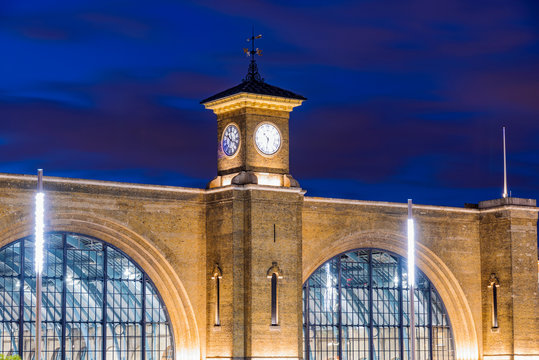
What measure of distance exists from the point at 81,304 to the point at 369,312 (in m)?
16.9

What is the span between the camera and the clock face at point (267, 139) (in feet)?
190

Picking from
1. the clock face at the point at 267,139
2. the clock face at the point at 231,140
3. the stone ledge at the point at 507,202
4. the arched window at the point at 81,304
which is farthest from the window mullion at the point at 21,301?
the stone ledge at the point at 507,202

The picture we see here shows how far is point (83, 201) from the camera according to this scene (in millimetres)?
54812

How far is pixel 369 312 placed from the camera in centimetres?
6444

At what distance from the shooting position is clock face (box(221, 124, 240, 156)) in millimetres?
58281

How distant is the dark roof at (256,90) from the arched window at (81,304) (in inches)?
361

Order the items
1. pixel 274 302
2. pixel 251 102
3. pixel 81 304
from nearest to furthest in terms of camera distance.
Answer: pixel 81 304, pixel 274 302, pixel 251 102

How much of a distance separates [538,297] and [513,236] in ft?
13.1

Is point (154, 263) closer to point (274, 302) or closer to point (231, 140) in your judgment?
point (274, 302)

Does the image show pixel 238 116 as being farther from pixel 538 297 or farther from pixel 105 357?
pixel 538 297

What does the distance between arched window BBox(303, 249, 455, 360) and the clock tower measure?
7.34 metres

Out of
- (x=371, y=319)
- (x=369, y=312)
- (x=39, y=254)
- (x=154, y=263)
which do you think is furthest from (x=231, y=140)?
(x=39, y=254)

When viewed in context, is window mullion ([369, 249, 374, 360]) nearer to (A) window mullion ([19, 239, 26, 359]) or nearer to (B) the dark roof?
(B) the dark roof

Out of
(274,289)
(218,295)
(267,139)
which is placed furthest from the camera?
(267,139)
